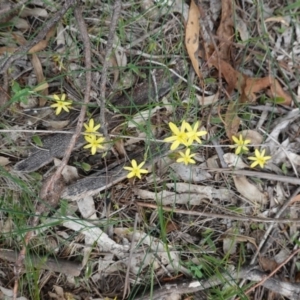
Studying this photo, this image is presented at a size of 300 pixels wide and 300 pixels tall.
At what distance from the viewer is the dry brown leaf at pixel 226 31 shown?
83.4 inches

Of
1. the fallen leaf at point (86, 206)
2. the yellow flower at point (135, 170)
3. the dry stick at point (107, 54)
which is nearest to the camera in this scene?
the dry stick at point (107, 54)

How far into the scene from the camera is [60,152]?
2070 millimetres

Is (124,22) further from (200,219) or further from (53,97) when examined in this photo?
(200,219)

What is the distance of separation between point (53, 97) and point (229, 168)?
877 millimetres

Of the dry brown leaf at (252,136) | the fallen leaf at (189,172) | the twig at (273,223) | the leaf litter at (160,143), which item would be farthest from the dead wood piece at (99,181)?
the twig at (273,223)

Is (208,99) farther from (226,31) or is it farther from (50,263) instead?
(50,263)

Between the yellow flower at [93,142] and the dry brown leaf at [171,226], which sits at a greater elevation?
the yellow flower at [93,142]

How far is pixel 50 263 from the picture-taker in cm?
212

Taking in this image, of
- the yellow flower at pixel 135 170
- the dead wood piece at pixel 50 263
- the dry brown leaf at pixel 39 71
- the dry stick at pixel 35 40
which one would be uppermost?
the dry stick at pixel 35 40

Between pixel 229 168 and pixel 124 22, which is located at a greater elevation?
pixel 124 22

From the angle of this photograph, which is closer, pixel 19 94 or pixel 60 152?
pixel 19 94

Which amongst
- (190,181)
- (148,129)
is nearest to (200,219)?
(190,181)

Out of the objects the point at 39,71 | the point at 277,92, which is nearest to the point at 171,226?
the point at 277,92

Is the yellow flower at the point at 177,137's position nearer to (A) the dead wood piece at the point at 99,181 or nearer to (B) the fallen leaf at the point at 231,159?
(A) the dead wood piece at the point at 99,181
